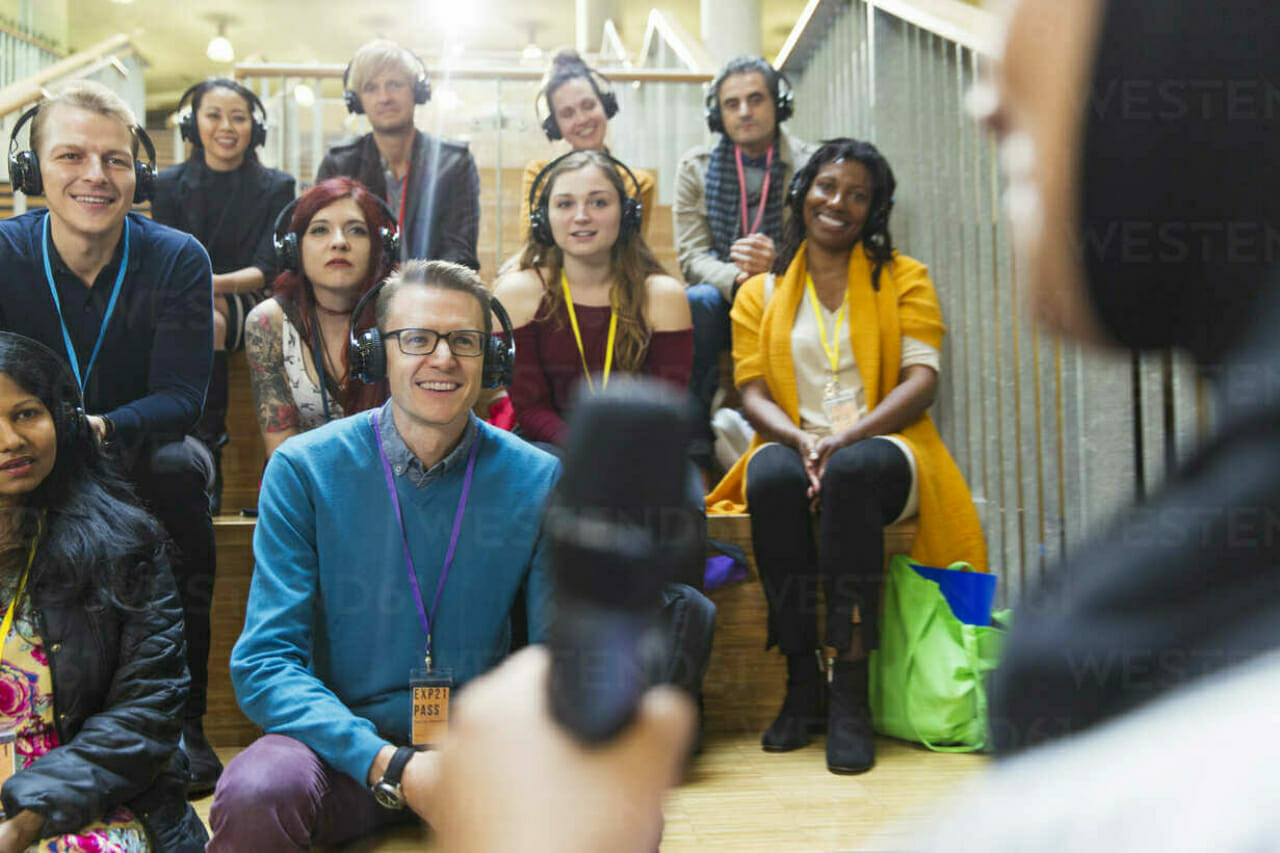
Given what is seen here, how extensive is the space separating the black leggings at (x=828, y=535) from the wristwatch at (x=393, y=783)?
36.9 inches

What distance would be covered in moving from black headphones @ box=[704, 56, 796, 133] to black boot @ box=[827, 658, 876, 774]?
1560 mm

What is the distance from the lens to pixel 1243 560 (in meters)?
0.19

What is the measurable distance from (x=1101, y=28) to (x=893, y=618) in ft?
6.96

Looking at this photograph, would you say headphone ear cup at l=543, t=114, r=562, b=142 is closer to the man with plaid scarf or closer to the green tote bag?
the man with plaid scarf

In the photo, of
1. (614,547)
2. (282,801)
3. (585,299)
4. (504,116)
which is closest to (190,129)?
(585,299)

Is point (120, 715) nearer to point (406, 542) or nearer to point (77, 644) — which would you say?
point (77, 644)

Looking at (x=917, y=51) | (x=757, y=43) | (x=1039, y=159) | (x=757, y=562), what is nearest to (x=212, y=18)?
(x=757, y=43)

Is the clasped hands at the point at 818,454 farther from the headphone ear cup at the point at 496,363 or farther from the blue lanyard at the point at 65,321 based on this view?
the blue lanyard at the point at 65,321

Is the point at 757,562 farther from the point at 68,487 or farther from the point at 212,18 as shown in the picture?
the point at 212,18

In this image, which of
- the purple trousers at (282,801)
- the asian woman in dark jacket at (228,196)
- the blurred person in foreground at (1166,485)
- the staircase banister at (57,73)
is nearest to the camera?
the blurred person in foreground at (1166,485)

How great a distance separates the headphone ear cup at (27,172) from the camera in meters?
1.96

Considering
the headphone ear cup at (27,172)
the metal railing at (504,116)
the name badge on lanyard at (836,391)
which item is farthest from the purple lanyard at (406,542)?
the metal railing at (504,116)

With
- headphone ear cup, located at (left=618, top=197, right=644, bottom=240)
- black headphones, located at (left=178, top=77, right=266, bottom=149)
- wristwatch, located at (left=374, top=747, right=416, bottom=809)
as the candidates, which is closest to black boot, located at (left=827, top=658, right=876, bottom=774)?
wristwatch, located at (left=374, top=747, right=416, bottom=809)

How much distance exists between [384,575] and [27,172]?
3.43 feet
